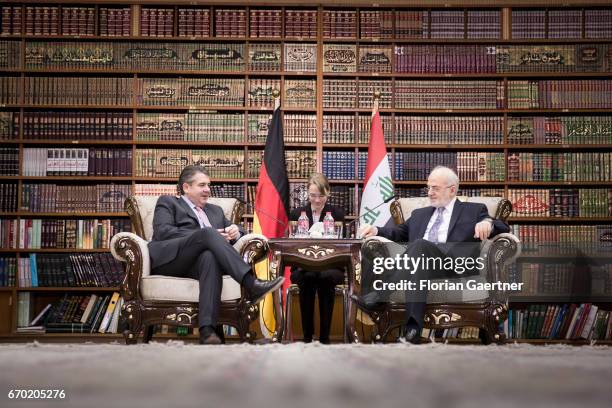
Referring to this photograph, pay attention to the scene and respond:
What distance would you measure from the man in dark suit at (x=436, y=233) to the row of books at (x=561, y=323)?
6.37ft

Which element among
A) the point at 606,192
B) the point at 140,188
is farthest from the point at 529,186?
the point at 140,188

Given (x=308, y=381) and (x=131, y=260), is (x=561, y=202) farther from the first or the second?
(x=308, y=381)

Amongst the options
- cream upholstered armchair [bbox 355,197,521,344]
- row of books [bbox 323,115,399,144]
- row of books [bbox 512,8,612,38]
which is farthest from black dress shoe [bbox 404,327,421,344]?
row of books [bbox 512,8,612,38]

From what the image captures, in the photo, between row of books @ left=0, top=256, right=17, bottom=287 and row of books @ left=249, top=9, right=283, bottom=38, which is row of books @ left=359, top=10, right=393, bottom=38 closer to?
row of books @ left=249, top=9, right=283, bottom=38

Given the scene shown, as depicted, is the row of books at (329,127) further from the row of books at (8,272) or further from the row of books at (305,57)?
the row of books at (8,272)

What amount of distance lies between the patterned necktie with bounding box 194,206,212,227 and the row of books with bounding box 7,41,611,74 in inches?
81.4

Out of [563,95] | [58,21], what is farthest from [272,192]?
[563,95]

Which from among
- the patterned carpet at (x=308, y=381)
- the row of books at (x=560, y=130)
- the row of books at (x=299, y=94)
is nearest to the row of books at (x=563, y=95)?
the row of books at (x=560, y=130)

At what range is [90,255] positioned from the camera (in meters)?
5.84

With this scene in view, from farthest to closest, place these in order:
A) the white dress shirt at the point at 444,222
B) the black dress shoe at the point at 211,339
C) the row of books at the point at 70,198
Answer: the row of books at the point at 70,198 → the white dress shirt at the point at 444,222 → the black dress shoe at the point at 211,339

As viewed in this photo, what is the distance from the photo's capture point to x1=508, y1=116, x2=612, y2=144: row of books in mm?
5969

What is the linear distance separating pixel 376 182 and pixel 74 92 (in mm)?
2505

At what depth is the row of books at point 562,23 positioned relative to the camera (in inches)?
237

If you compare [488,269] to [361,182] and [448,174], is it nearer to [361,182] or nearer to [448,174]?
[448,174]
